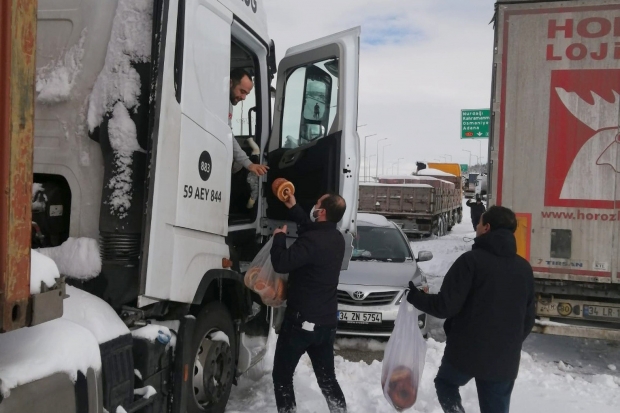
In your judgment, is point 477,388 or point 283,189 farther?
point 283,189

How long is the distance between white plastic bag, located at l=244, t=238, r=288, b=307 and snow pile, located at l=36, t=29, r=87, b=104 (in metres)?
1.63

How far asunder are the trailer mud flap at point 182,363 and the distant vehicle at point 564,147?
3.79m

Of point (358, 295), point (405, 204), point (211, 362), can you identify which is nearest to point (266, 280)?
point (211, 362)

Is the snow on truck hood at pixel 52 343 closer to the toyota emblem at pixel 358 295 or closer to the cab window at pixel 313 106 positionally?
the cab window at pixel 313 106

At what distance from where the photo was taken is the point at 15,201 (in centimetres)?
183

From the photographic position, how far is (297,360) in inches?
157

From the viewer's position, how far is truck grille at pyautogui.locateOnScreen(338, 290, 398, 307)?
279 inches

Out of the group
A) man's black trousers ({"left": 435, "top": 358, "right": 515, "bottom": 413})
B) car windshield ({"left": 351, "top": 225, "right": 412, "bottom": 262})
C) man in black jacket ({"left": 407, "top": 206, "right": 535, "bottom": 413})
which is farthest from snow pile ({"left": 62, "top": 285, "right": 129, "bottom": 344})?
car windshield ({"left": 351, "top": 225, "right": 412, "bottom": 262})

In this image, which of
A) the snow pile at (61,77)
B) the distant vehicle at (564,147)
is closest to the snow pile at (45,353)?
the snow pile at (61,77)

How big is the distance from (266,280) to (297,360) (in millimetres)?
588

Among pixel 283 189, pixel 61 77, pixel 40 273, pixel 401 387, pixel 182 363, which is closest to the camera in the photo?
pixel 40 273

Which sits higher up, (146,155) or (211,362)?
(146,155)

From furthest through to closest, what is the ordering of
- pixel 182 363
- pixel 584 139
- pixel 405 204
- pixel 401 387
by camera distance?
pixel 405 204
pixel 584 139
pixel 401 387
pixel 182 363

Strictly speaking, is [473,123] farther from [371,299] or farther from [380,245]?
[371,299]
